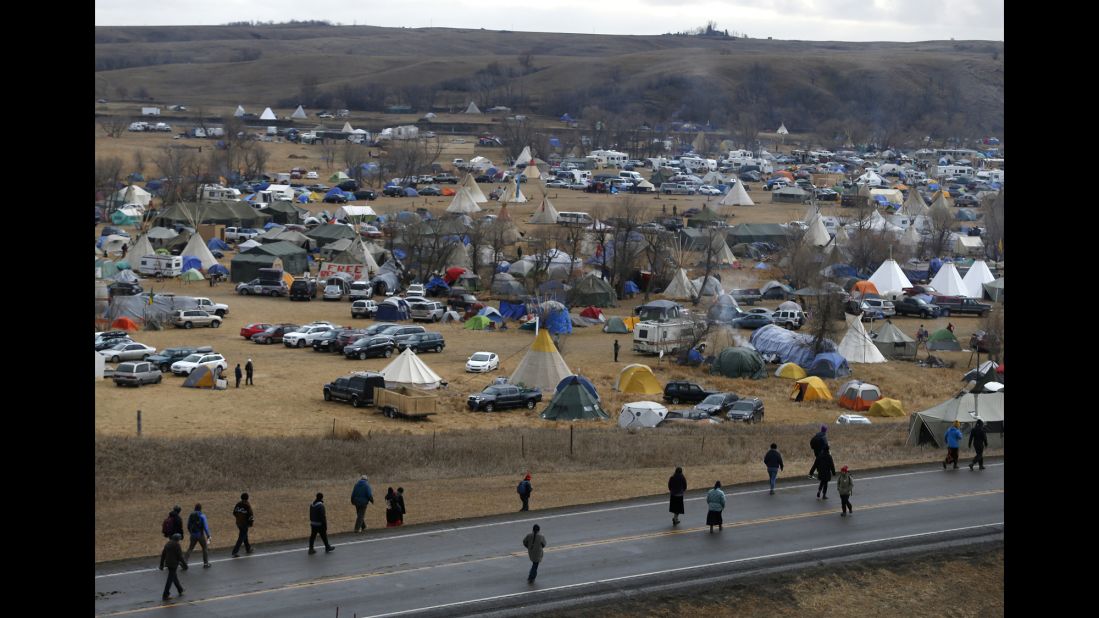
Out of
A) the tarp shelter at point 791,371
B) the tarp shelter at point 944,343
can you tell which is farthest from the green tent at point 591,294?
the tarp shelter at point 944,343

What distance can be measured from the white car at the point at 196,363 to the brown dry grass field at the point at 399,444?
426 mm

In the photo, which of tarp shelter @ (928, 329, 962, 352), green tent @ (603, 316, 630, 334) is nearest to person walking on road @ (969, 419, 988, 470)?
tarp shelter @ (928, 329, 962, 352)

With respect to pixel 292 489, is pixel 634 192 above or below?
above

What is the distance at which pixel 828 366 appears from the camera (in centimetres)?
2862

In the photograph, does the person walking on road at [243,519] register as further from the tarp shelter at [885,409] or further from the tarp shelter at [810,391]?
the tarp shelter at [810,391]

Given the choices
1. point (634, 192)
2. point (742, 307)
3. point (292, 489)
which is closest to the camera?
point (292, 489)

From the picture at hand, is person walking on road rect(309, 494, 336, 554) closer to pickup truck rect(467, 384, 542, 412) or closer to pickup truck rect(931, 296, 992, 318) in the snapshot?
pickup truck rect(467, 384, 542, 412)

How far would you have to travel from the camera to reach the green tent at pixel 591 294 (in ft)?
124

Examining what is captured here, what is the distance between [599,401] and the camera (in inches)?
995

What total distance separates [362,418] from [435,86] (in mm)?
128432
